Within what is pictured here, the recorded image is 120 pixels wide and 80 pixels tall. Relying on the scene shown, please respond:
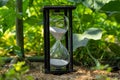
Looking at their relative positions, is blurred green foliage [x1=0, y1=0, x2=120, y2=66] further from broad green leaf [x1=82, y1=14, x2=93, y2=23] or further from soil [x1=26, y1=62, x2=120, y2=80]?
soil [x1=26, y1=62, x2=120, y2=80]

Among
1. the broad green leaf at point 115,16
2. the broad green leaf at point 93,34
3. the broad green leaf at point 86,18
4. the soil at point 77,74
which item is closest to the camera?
the soil at point 77,74

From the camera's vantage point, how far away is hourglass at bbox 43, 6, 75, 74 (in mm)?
2307

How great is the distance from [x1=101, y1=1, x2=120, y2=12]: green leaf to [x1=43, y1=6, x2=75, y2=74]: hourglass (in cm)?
31

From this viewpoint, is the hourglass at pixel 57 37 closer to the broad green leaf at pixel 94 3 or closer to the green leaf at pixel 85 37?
the green leaf at pixel 85 37

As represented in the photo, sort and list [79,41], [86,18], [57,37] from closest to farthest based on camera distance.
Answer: [57,37], [79,41], [86,18]

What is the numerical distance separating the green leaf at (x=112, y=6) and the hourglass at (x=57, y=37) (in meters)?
0.31

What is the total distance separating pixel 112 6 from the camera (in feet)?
8.64

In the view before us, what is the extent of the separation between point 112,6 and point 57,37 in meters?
0.55

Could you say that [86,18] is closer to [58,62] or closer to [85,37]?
[85,37]

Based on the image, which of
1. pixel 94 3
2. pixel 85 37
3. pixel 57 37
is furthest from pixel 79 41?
pixel 94 3

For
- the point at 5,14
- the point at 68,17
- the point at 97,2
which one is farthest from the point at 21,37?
the point at 97,2

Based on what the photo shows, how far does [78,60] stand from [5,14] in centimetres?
62

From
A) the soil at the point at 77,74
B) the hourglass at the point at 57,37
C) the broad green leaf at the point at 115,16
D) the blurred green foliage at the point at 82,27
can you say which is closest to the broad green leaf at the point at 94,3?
the blurred green foliage at the point at 82,27

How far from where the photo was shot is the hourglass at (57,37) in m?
2.31
